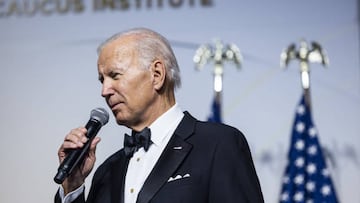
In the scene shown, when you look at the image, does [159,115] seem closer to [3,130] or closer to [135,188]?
[135,188]

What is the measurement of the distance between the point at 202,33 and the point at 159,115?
189 centimetres

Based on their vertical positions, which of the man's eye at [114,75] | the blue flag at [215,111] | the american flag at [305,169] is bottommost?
the american flag at [305,169]

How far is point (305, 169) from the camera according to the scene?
127 inches

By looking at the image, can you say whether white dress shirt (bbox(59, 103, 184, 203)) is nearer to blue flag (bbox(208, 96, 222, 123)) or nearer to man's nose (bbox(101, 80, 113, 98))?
man's nose (bbox(101, 80, 113, 98))

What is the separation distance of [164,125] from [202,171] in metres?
0.23

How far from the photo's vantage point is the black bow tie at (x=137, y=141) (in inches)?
65.2

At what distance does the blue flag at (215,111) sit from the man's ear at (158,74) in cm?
163

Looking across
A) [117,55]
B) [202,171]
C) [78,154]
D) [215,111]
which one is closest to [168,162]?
[202,171]

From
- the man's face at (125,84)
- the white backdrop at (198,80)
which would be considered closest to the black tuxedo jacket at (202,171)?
the man's face at (125,84)

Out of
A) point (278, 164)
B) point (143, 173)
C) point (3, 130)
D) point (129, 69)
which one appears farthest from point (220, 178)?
point (3, 130)

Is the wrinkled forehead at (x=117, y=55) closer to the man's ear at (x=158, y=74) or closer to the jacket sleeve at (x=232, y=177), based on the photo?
the man's ear at (x=158, y=74)

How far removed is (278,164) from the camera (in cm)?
336

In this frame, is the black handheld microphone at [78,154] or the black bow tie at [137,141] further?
the black bow tie at [137,141]

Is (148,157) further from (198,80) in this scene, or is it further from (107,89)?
(198,80)
